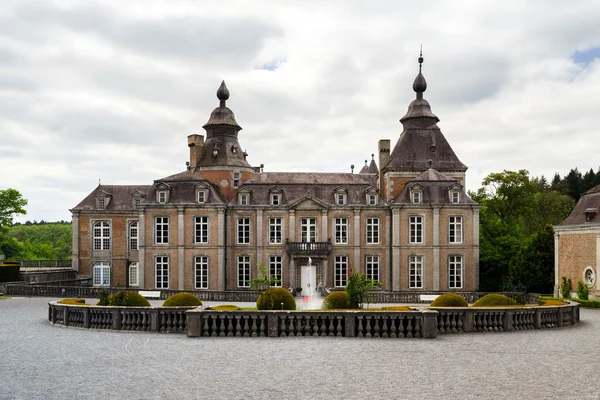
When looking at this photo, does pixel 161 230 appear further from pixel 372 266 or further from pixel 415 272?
pixel 415 272

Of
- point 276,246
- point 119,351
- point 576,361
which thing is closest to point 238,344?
point 119,351

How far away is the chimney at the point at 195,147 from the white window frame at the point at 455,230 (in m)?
21.9

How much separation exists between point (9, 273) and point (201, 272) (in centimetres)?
1523

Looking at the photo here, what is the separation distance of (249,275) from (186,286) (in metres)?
4.84

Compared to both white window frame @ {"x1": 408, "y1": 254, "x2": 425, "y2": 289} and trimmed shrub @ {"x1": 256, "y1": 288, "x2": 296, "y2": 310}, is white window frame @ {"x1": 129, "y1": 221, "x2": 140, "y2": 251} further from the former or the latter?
trimmed shrub @ {"x1": 256, "y1": 288, "x2": 296, "y2": 310}

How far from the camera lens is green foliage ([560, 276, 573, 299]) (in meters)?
37.4

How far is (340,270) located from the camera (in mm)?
43656

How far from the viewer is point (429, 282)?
43.0 metres

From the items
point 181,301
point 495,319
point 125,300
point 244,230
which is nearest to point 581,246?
point 495,319

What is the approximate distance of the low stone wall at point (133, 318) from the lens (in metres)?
20.6

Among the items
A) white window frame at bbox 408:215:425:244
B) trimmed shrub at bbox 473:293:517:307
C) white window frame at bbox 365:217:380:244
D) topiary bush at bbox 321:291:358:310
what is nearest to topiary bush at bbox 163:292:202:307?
topiary bush at bbox 321:291:358:310

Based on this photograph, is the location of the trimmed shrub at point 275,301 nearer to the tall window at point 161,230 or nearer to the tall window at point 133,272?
the tall window at point 161,230

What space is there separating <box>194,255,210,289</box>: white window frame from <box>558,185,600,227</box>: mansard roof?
2588 centimetres

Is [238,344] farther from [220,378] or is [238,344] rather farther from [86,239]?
[86,239]
